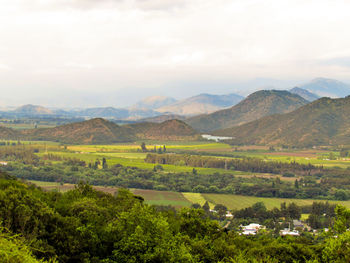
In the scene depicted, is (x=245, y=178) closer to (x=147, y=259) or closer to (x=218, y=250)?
(x=218, y=250)

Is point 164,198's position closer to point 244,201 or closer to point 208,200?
point 208,200

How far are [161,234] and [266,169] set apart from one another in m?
113

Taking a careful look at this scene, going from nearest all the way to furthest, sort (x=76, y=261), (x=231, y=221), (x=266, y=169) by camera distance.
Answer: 1. (x=76, y=261)
2. (x=231, y=221)
3. (x=266, y=169)

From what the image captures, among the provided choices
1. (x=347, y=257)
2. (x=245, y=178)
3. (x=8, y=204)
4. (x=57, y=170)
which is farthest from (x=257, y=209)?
(x=57, y=170)

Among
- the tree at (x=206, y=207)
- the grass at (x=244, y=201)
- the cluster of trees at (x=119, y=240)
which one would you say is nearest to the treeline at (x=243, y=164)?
the grass at (x=244, y=201)

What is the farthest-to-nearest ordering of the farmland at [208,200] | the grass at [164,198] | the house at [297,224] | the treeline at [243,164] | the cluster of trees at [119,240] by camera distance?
the treeline at [243,164]
the farmland at [208,200]
the grass at [164,198]
the house at [297,224]
the cluster of trees at [119,240]

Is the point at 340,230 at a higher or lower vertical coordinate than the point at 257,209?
higher

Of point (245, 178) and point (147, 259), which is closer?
point (147, 259)

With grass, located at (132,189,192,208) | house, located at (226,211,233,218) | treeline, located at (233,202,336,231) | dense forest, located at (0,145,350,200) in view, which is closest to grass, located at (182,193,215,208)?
grass, located at (132,189,192,208)

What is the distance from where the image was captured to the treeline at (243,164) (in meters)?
139

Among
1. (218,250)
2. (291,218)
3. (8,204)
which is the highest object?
(8,204)

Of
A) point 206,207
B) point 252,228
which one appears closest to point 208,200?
point 206,207

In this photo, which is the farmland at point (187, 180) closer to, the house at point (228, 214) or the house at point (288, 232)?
the house at point (228, 214)

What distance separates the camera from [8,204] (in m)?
35.1
